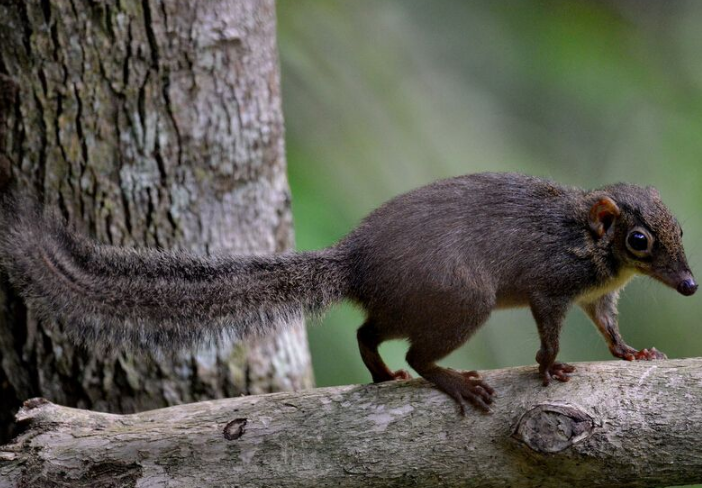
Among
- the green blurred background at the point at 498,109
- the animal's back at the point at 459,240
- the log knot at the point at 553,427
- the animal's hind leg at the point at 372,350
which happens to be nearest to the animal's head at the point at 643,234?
the animal's back at the point at 459,240

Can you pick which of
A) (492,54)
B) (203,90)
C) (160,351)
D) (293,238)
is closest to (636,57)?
(492,54)

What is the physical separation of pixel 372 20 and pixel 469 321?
3.50 meters

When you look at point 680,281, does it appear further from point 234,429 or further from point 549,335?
point 234,429

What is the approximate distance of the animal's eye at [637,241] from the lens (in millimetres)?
3475

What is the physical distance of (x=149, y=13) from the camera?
4.09 metres

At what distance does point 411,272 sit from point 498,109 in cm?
331

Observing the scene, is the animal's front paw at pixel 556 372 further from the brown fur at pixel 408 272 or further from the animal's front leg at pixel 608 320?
the animal's front leg at pixel 608 320

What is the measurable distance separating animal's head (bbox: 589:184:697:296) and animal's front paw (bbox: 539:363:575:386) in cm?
54

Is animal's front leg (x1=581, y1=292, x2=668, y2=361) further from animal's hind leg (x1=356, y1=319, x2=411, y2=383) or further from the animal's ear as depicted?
animal's hind leg (x1=356, y1=319, x2=411, y2=383)

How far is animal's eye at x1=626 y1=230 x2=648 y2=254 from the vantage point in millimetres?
3475

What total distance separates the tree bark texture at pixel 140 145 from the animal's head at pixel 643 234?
177 centimetres

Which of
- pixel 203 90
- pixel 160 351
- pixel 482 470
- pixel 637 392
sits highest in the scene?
pixel 203 90

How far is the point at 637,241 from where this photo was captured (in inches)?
137

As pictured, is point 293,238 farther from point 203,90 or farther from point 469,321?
point 469,321
